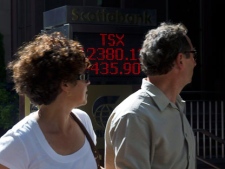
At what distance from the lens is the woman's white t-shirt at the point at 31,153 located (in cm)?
290

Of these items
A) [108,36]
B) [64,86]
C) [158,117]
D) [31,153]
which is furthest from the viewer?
[108,36]

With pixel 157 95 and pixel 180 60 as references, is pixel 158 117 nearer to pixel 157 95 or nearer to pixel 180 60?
pixel 157 95

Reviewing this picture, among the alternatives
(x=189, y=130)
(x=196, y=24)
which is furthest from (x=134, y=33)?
(x=196, y=24)

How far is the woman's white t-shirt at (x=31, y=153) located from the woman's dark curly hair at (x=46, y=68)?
0.50 ft

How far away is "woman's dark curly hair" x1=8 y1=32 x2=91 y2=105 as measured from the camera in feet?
9.92

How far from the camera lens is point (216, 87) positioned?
16.6 meters

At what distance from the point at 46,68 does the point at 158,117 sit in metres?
0.63

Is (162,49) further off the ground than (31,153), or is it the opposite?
(162,49)

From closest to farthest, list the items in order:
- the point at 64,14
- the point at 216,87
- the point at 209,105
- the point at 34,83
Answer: the point at 34,83
the point at 64,14
the point at 209,105
the point at 216,87

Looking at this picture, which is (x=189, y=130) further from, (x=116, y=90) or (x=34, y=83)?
(x=116, y=90)

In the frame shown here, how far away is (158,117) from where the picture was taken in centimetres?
322

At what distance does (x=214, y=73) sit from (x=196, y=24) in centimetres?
137

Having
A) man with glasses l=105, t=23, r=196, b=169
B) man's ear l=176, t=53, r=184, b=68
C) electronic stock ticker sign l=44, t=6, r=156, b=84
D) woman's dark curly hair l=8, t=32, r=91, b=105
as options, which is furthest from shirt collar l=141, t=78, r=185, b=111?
electronic stock ticker sign l=44, t=6, r=156, b=84

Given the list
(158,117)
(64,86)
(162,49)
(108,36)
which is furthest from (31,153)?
(108,36)
